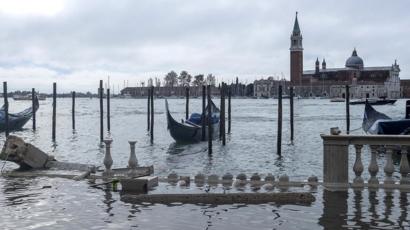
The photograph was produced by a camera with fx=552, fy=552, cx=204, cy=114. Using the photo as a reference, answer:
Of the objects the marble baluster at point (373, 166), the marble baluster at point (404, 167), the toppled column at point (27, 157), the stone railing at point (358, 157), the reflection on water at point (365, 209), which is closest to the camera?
the reflection on water at point (365, 209)

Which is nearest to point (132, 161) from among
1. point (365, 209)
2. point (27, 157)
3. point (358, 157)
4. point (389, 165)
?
point (27, 157)

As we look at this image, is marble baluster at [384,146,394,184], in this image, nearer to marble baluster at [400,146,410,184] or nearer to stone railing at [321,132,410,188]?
stone railing at [321,132,410,188]

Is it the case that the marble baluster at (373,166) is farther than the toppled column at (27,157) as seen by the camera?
No

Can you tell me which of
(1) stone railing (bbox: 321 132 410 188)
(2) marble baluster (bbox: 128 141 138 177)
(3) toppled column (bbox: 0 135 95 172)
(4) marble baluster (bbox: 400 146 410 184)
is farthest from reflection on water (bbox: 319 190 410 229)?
(3) toppled column (bbox: 0 135 95 172)

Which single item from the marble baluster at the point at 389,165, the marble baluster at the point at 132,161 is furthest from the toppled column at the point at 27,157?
the marble baluster at the point at 389,165

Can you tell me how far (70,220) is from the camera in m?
9.92

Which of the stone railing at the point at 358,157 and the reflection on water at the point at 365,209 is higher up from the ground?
the stone railing at the point at 358,157

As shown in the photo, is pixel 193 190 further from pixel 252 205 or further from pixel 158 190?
pixel 252 205

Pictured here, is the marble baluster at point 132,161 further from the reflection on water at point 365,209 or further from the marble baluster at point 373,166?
the marble baluster at point 373,166

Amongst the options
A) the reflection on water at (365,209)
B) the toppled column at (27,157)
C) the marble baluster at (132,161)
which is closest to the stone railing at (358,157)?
the reflection on water at (365,209)

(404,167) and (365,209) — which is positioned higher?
(404,167)

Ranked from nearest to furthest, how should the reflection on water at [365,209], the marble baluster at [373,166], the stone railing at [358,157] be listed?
1. the reflection on water at [365,209]
2. the stone railing at [358,157]
3. the marble baluster at [373,166]

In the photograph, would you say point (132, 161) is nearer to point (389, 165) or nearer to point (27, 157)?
point (27, 157)

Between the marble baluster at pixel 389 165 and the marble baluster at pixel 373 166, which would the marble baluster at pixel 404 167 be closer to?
the marble baluster at pixel 389 165
